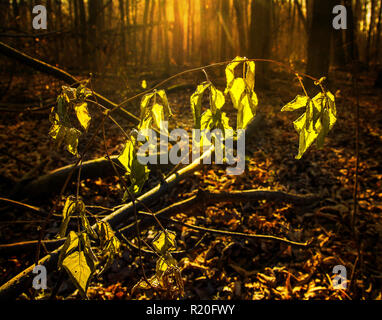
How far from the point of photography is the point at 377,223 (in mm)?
3135

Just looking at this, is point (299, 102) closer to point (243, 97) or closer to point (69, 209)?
point (243, 97)

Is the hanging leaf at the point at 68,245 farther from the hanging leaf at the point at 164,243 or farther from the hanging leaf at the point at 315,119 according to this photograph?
the hanging leaf at the point at 315,119

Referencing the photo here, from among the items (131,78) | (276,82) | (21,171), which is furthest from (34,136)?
(276,82)

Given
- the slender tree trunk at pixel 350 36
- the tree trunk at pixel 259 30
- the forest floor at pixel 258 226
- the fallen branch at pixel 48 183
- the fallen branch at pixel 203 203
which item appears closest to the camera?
the fallen branch at pixel 203 203

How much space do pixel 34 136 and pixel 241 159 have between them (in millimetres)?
4391

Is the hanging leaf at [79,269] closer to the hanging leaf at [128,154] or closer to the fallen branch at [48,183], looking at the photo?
the hanging leaf at [128,154]

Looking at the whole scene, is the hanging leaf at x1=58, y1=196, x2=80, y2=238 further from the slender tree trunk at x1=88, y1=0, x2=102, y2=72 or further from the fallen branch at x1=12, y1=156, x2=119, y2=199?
the slender tree trunk at x1=88, y1=0, x2=102, y2=72

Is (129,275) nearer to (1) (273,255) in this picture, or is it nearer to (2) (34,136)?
(1) (273,255)

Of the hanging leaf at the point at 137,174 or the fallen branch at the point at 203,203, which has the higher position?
the hanging leaf at the point at 137,174

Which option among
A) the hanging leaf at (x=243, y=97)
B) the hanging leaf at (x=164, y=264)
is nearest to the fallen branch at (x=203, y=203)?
the hanging leaf at (x=164, y=264)

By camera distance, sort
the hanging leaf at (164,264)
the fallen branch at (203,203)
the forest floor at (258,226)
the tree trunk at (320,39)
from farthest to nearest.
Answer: the tree trunk at (320,39) → the forest floor at (258,226) → the fallen branch at (203,203) → the hanging leaf at (164,264)

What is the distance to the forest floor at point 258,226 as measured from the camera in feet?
8.14

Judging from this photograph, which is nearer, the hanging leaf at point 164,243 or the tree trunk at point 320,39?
the hanging leaf at point 164,243

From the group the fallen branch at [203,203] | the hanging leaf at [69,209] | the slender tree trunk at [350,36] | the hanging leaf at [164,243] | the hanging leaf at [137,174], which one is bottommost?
the fallen branch at [203,203]
